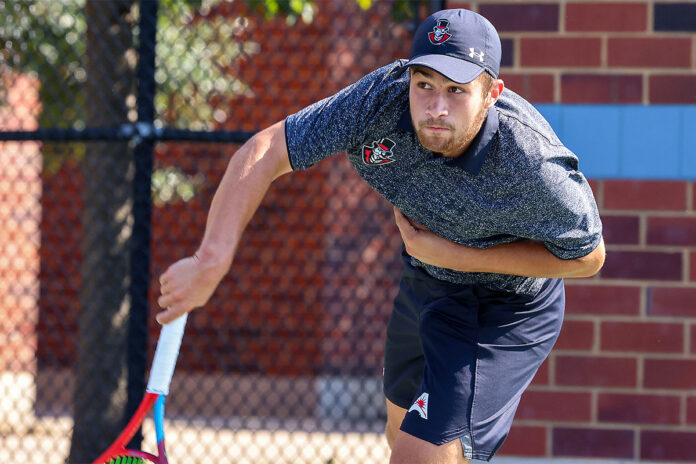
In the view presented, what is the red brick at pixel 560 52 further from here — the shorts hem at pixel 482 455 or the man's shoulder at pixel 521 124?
the shorts hem at pixel 482 455

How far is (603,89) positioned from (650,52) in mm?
269

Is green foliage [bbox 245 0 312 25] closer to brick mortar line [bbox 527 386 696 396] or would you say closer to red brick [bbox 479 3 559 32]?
red brick [bbox 479 3 559 32]

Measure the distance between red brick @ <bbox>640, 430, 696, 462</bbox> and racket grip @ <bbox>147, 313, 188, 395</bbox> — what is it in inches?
88.1

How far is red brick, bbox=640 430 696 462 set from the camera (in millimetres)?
4012

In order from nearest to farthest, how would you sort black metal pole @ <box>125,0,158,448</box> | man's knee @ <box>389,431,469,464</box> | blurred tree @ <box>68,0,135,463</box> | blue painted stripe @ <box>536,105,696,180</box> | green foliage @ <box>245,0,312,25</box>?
man's knee @ <box>389,431,469,464</box> → blue painted stripe @ <box>536,105,696,180</box> → black metal pole @ <box>125,0,158,448</box> → green foliage @ <box>245,0,312,25</box> → blurred tree @ <box>68,0,135,463</box>

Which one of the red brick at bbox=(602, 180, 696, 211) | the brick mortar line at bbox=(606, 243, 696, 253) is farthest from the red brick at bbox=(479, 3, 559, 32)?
the brick mortar line at bbox=(606, 243, 696, 253)

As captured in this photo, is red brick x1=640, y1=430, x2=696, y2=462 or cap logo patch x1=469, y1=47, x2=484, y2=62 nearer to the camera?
cap logo patch x1=469, y1=47, x2=484, y2=62

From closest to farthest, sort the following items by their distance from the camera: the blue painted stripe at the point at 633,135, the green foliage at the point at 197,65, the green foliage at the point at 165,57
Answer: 1. the blue painted stripe at the point at 633,135
2. the green foliage at the point at 165,57
3. the green foliage at the point at 197,65

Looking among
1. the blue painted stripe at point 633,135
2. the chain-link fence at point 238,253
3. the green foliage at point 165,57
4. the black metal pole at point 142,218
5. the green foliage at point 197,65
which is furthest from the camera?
the chain-link fence at point 238,253

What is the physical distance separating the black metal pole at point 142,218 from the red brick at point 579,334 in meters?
1.97

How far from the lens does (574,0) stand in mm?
3977

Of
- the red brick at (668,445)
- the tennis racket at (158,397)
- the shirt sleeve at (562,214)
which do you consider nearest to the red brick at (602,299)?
the red brick at (668,445)

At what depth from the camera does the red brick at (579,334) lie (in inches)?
157

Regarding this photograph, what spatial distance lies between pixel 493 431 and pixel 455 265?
55 cm
